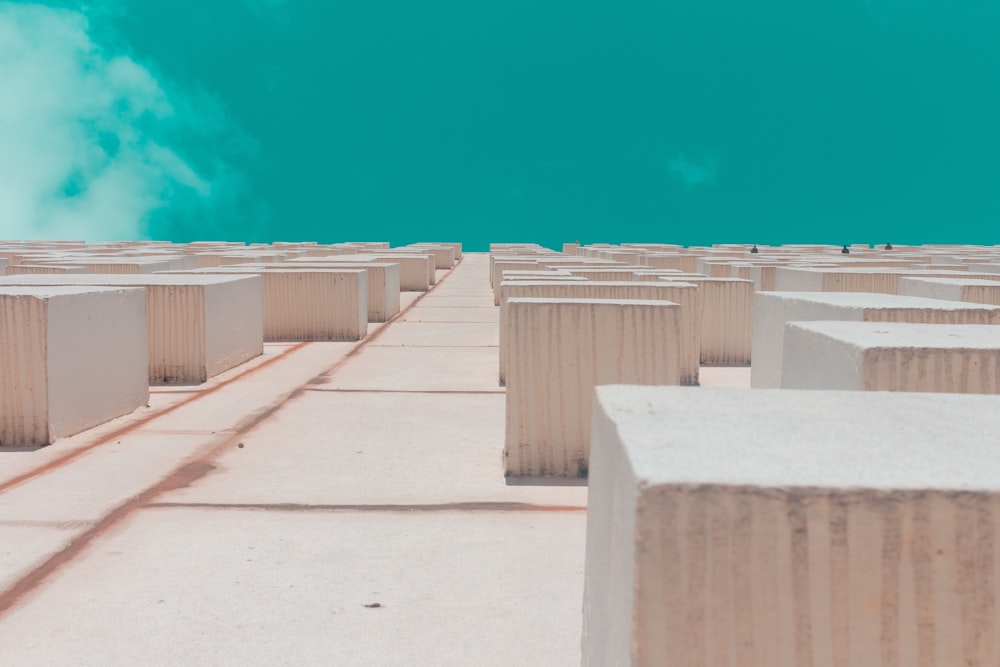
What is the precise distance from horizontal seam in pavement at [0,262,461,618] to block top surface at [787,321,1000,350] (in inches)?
131

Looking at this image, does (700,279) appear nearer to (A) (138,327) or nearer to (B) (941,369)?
(A) (138,327)

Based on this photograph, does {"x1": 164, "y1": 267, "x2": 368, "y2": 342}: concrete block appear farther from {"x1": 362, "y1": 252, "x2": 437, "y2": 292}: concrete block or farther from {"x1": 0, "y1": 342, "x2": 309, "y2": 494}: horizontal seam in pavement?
{"x1": 362, "y1": 252, "x2": 437, "y2": 292}: concrete block

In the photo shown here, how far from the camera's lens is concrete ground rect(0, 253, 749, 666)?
324cm

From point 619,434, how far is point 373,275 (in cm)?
1256

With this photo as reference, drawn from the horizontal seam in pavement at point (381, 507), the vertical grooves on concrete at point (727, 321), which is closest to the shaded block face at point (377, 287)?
the vertical grooves on concrete at point (727, 321)

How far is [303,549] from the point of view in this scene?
410cm

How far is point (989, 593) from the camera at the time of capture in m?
1.58

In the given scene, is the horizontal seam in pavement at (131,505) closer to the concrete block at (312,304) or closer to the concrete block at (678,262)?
the concrete block at (312,304)

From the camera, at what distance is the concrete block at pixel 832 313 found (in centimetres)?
526

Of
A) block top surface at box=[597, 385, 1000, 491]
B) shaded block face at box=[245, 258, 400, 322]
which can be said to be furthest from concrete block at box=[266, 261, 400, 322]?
block top surface at box=[597, 385, 1000, 491]

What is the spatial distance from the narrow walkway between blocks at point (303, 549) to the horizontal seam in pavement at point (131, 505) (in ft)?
0.05

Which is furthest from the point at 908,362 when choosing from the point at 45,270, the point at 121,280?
the point at 45,270

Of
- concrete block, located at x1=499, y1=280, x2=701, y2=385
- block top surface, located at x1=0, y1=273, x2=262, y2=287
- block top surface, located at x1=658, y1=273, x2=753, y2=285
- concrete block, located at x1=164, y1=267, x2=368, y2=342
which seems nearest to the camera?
concrete block, located at x1=499, y1=280, x2=701, y2=385

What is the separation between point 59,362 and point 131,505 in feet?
6.74
